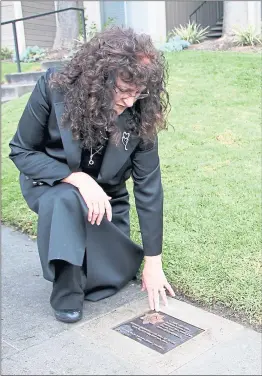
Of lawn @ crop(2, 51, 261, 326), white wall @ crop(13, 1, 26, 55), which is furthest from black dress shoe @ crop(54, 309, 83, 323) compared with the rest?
white wall @ crop(13, 1, 26, 55)

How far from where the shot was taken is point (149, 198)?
2.73 m

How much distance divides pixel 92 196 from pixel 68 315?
0.61 meters

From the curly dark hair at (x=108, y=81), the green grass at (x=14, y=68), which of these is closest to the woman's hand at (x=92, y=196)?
the curly dark hair at (x=108, y=81)

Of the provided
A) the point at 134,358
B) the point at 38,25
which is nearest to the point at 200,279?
the point at 134,358

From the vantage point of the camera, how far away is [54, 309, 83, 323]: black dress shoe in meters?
2.60

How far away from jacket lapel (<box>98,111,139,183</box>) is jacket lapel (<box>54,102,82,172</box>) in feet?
0.47

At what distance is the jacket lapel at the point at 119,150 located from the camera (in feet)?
8.55

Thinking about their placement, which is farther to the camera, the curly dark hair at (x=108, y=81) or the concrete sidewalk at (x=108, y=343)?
the curly dark hair at (x=108, y=81)

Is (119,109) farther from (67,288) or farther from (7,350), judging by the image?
(7,350)

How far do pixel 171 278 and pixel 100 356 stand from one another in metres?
0.82

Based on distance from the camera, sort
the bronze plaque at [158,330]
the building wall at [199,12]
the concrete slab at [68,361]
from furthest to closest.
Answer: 1. the building wall at [199,12]
2. the bronze plaque at [158,330]
3. the concrete slab at [68,361]

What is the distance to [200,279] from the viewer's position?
9.59ft

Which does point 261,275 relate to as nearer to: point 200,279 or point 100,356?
point 200,279

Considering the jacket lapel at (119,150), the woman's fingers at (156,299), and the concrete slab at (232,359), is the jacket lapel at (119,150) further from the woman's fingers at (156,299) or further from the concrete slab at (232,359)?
the concrete slab at (232,359)
